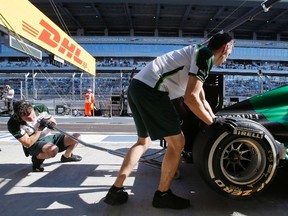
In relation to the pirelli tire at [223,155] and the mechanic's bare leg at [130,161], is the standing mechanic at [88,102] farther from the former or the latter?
the pirelli tire at [223,155]

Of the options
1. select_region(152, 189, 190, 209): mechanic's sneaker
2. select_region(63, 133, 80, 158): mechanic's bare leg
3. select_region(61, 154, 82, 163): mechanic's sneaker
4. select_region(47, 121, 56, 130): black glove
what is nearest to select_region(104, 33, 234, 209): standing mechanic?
select_region(152, 189, 190, 209): mechanic's sneaker

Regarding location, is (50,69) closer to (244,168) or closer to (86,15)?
(86,15)

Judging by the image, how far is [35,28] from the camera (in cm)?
920

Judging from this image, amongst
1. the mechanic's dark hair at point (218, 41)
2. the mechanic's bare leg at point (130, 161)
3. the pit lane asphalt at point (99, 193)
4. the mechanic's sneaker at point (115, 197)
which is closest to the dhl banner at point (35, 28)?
the pit lane asphalt at point (99, 193)

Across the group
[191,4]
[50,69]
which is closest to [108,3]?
[191,4]

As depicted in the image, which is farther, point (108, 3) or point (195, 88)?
point (108, 3)

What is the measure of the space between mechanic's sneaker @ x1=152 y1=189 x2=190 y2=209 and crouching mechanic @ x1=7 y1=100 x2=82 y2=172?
4.87ft

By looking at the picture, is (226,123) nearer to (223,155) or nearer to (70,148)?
(223,155)

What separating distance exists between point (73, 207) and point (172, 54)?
1.44m

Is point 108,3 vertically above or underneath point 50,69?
above

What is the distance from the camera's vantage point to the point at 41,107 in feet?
12.7

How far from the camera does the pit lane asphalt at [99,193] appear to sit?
2.47 metres

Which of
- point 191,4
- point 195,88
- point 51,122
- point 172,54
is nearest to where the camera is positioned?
point 195,88

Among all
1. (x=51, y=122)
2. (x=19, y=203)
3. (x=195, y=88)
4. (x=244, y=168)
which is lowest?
(x=19, y=203)
